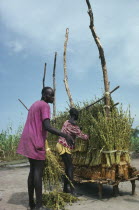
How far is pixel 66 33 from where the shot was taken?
13.2 m

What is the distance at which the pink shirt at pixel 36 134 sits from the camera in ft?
14.5

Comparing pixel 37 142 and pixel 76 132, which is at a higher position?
pixel 76 132

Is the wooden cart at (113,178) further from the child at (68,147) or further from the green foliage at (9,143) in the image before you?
the green foliage at (9,143)

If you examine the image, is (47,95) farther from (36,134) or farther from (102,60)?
(102,60)

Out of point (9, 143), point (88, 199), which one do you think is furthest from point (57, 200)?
point (9, 143)

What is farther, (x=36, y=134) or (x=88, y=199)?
(x=88, y=199)

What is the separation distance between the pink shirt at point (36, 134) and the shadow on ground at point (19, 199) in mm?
1219

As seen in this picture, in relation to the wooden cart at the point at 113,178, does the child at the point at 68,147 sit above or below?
above

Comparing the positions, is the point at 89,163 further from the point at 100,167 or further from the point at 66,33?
the point at 66,33

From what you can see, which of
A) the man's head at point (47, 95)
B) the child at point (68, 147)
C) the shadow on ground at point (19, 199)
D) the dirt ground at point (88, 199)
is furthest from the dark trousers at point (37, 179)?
the child at point (68, 147)

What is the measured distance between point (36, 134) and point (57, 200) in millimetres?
1374

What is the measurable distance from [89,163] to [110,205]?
1199mm

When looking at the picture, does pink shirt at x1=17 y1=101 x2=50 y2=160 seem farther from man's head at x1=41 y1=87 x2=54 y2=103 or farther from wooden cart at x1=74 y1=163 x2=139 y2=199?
wooden cart at x1=74 y1=163 x2=139 y2=199

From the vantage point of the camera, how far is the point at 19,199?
18.4 feet
